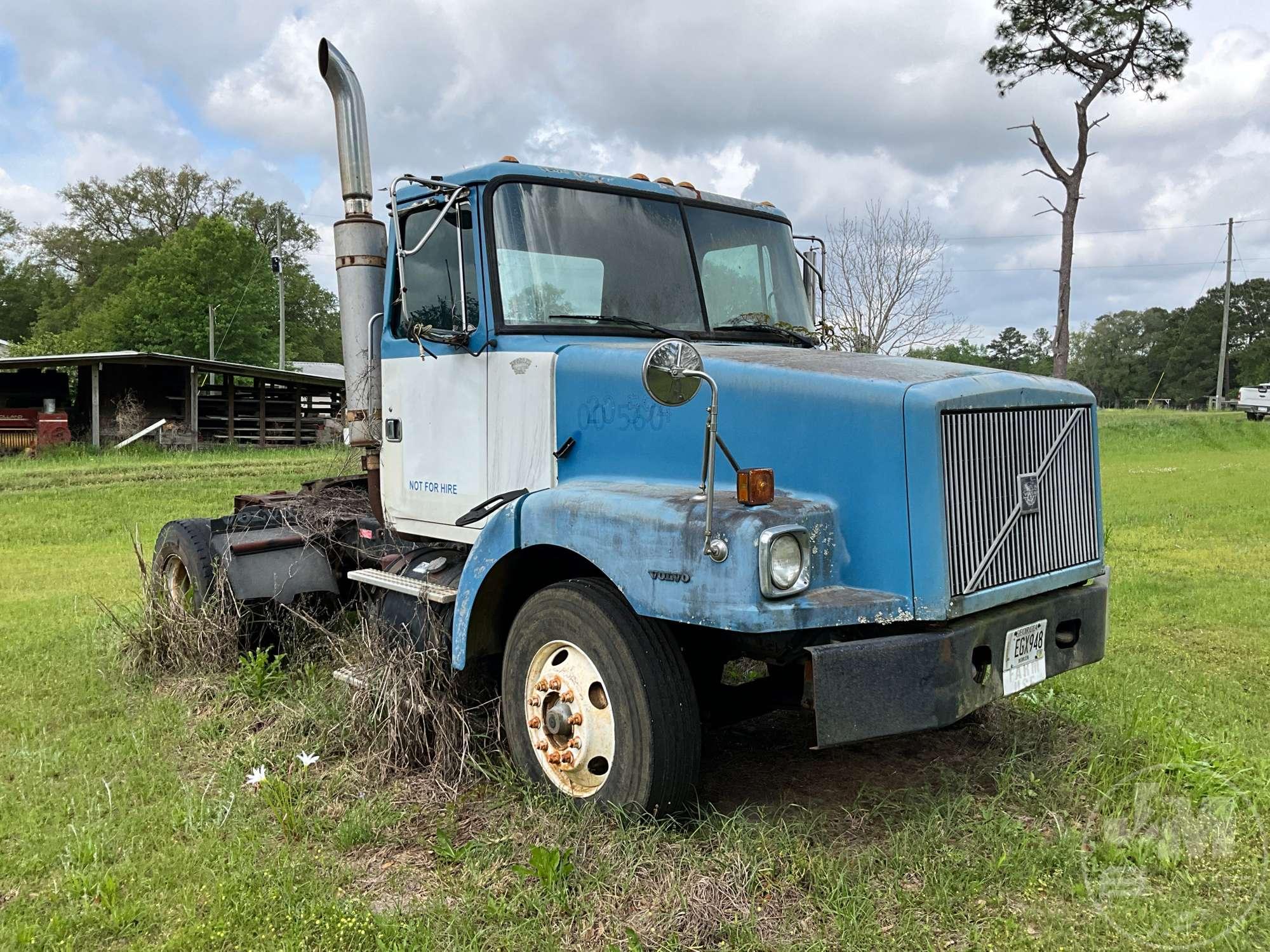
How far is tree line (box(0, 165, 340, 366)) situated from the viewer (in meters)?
55.6

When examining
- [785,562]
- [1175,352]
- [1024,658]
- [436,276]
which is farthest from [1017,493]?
[1175,352]

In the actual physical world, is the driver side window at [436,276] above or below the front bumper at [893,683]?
above

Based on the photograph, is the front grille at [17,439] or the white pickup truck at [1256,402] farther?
the white pickup truck at [1256,402]

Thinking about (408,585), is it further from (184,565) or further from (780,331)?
(184,565)

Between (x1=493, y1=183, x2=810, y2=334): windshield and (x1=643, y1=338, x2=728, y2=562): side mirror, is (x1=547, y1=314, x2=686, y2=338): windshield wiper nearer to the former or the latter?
(x1=493, y1=183, x2=810, y2=334): windshield

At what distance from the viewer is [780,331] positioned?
4992 mm

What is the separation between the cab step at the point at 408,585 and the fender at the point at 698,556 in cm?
88

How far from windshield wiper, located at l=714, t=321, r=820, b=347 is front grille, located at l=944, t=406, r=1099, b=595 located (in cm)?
140

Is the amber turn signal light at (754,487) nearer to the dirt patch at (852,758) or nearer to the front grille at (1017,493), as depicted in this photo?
the front grille at (1017,493)

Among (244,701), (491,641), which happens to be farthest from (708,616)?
(244,701)

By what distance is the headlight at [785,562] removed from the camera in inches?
126

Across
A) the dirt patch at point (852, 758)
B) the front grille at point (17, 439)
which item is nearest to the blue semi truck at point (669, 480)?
the dirt patch at point (852, 758)

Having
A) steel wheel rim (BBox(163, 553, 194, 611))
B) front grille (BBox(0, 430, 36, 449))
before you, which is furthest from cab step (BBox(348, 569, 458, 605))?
front grille (BBox(0, 430, 36, 449))

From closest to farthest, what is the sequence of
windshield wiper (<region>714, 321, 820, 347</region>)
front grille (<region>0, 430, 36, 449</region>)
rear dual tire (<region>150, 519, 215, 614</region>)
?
1. windshield wiper (<region>714, 321, 820, 347</region>)
2. rear dual tire (<region>150, 519, 215, 614</region>)
3. front grille (<region>0, 430, 36, 449</region>)
